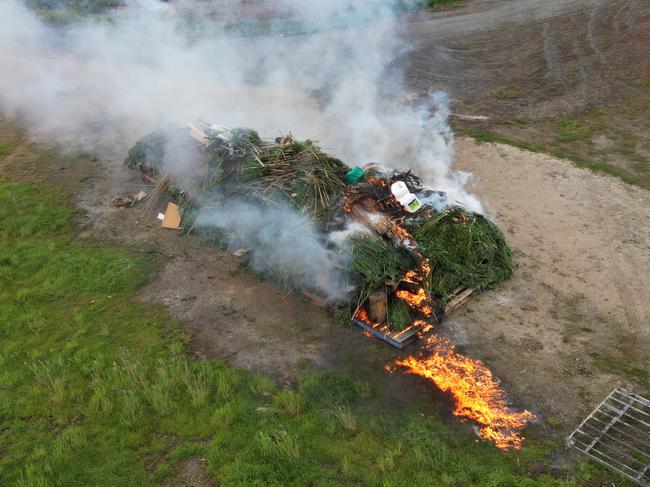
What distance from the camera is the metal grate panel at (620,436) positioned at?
18.2 feet

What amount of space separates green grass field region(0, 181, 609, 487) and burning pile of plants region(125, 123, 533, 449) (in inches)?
32.3

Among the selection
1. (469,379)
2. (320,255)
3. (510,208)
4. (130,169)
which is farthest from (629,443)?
(130,169)

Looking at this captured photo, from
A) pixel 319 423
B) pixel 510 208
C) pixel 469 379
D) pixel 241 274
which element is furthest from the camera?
pixel 510 208

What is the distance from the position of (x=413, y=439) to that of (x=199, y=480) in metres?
2.48

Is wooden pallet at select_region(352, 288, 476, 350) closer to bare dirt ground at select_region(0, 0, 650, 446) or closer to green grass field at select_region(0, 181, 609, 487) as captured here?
bare dirt ground at select_region(0, 0, 650, 446)

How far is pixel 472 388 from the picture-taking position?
21.9ft

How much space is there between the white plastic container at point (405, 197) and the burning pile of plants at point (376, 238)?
0.06ft

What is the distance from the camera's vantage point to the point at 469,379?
22.3 ft

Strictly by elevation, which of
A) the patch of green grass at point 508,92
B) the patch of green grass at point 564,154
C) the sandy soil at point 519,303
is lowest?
the sandy soil at point 519,303

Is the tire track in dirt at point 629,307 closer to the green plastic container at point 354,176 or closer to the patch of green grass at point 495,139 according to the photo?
the green plastic container at point 354,176

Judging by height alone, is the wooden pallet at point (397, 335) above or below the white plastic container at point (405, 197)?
below

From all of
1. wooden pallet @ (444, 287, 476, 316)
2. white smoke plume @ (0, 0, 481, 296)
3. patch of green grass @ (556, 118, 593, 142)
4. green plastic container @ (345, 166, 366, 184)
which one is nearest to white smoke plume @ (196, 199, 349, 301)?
white smoke plume @ (0, 0, 481, 296)

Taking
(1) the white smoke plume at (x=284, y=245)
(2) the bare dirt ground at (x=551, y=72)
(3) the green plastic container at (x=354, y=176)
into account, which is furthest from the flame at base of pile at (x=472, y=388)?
(2) the bare dirt ground at (x=551, y=72)

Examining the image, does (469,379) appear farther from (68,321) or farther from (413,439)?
(68,321)
